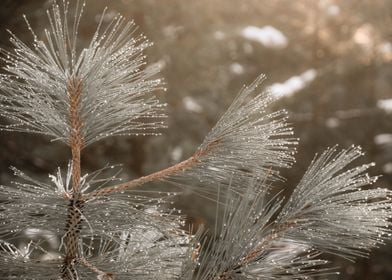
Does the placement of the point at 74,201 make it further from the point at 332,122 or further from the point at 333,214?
the point at 332,122

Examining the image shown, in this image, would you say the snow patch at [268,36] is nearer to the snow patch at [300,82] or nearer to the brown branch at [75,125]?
the snow patch at [300,82]

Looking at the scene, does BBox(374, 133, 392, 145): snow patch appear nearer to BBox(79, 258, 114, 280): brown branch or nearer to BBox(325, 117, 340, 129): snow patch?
BBox(325, 117, 340, 129): snow patch

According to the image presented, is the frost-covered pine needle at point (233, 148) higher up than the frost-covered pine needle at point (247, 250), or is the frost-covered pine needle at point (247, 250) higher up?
the frost-covered pine needle at point (233, 148)

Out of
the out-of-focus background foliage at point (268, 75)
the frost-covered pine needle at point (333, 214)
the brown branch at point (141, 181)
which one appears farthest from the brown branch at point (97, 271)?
the out-of-focus background foliage at point (268, 75)

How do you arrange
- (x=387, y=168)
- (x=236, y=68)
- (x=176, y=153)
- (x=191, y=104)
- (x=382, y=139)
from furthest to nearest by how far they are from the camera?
(x=236, y=68) < (x=382, y=139) < (x=387, y=168) < (x=191, y=104) < (x=176, y=153)

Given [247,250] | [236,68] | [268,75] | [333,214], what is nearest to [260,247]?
[247,250]

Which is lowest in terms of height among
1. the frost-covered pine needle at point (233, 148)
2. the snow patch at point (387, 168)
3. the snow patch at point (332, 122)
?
the frost-covered pine needle at point (233, 148)
